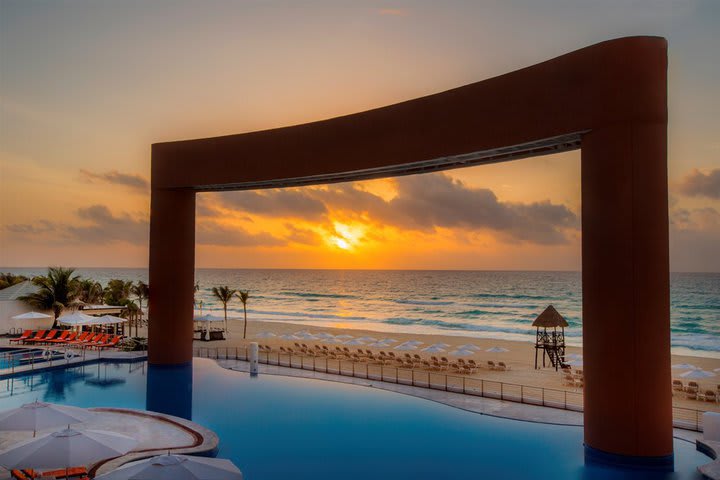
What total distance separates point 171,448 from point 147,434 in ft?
4.24

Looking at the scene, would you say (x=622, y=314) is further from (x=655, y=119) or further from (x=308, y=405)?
(x=308, y=405)

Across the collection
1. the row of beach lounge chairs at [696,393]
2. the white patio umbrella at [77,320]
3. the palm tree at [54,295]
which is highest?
the palm tree at [54,295]

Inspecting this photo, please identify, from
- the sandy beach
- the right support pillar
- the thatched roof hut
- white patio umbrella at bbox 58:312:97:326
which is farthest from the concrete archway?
white patio umbrella at bbox 58:312:97:326

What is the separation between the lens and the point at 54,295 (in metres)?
28.3

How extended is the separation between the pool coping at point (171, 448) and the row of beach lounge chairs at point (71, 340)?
11.3 m

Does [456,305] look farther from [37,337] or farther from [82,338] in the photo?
[37,337]

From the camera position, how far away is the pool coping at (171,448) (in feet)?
30.7

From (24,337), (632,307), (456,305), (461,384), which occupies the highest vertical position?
(632,307)

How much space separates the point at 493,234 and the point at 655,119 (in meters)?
64.0

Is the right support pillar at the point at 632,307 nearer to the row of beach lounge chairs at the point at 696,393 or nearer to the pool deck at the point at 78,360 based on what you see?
the row of beach lounge chairs at the point at 696,393

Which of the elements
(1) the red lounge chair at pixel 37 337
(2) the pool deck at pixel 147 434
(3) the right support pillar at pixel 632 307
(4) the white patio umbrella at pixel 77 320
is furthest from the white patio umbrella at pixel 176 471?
(1) the red lounge chair at pixel 37 337

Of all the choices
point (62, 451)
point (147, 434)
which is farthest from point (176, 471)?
point (147, 434)

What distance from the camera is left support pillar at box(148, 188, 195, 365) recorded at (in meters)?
19.6

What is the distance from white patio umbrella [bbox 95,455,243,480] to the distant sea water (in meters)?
41.9
